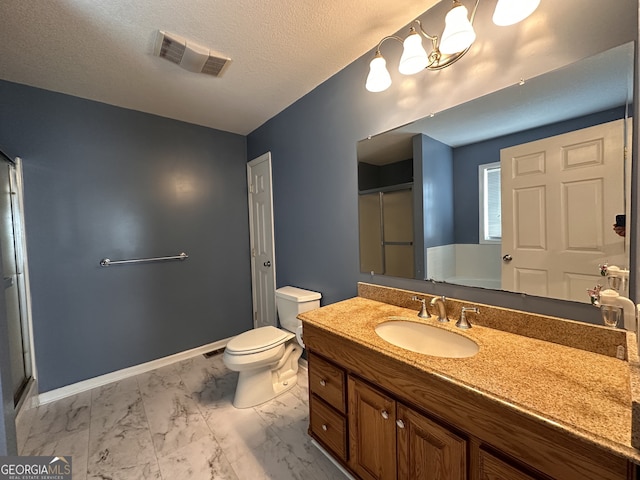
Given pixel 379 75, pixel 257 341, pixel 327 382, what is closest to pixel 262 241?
pixel 257 341

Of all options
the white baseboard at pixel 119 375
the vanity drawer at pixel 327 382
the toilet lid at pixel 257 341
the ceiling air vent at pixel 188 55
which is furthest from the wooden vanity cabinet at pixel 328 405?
the ceiling air vent at pixel 188 55

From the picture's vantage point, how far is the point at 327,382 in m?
1.33

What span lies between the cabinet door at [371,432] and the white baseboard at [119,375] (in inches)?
79.5

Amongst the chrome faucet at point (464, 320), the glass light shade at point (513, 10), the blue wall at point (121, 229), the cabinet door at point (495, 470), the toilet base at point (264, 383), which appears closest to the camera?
the cabinet door at point (495, 470)

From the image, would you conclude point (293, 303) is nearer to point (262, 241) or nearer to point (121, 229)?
point (262, 241)

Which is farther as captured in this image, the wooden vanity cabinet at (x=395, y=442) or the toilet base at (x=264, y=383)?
the toilet base at (x=264, y=383)

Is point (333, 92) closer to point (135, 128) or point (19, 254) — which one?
point (135, 128)

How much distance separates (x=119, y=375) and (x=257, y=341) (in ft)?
4.65

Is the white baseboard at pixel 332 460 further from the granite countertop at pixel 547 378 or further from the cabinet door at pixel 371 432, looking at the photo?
the granite countertop at pixel 547 378

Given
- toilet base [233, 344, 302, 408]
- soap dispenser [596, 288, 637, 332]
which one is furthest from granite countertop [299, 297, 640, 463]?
toilet base [233, 344, 302, 408]

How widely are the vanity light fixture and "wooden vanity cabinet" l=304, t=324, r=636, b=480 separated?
4.26ft

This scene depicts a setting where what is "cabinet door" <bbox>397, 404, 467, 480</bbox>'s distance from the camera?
0.84m

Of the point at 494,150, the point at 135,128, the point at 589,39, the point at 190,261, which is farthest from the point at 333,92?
the point at 190,261

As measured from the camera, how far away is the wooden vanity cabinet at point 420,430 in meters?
0.64
